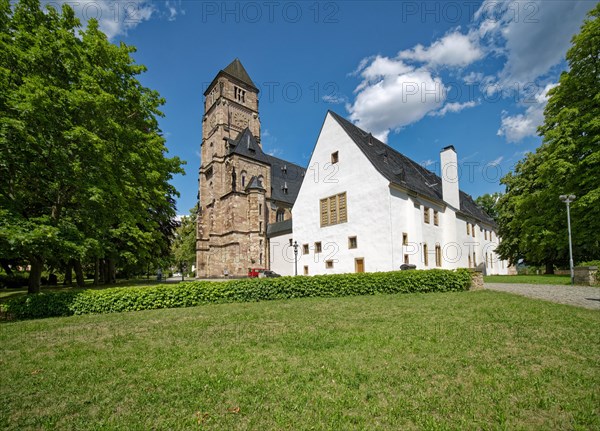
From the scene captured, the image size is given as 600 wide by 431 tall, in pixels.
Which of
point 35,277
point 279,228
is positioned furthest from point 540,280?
point 35,277

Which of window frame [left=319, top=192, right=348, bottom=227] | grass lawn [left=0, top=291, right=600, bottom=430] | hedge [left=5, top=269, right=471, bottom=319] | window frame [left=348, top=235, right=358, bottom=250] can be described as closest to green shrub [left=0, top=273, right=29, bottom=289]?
hedge [left=5, top=269, right=471, bottom=319]

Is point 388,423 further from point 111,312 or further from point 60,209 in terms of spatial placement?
point 60,209

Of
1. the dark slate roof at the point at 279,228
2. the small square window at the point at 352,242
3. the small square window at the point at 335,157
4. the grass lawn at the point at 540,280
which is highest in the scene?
the small square window at the point at 335,157

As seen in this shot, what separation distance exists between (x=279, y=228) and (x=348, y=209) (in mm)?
16115

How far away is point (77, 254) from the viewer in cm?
1210

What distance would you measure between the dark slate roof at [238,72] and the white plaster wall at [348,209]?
3601 cm

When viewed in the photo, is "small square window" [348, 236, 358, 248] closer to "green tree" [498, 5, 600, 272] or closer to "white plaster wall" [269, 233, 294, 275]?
"white plaster wall" [269, 233, 294, 275]

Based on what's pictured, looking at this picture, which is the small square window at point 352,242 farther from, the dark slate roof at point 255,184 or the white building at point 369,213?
the dark slate roof at point 255,184

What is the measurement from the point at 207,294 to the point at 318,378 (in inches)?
408

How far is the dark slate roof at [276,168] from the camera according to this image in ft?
150

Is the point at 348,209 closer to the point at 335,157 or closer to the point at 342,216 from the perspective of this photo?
the point at 342,216

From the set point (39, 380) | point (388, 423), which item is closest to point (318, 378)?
point (388, 423)

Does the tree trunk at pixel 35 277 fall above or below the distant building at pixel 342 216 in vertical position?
below

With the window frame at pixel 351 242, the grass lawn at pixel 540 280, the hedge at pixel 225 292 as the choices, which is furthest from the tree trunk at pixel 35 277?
the grass lawn at pixel 540 280
